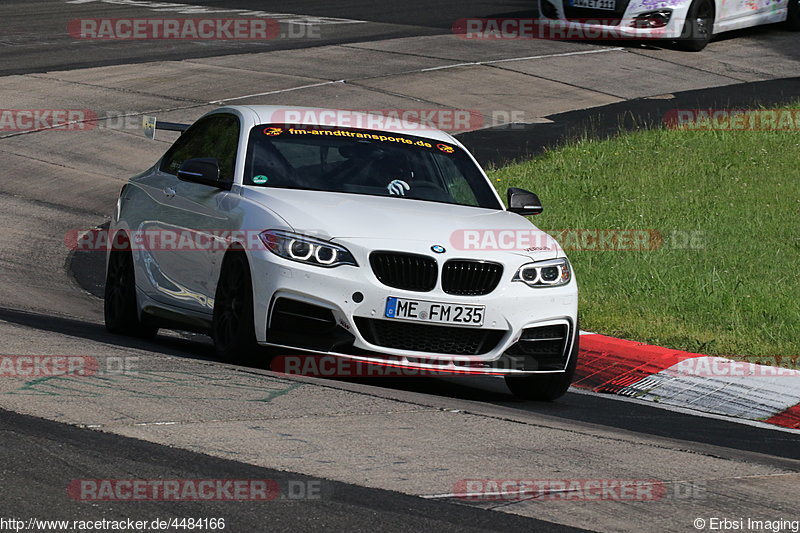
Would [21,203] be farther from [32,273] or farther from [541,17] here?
[541,17]

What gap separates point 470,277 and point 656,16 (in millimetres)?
17875

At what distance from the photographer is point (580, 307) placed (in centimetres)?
1112

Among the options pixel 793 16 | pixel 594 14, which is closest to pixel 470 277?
pixel 594 14

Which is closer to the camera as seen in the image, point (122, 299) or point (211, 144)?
point (211, 144)

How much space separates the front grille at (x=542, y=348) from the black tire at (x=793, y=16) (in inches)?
816

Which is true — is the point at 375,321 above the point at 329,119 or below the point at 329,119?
below

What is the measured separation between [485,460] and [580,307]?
503 centimetres

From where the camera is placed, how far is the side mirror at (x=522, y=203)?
9.21m

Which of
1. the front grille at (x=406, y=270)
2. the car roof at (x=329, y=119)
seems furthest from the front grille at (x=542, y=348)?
the car roof at (x=329, y=119)
